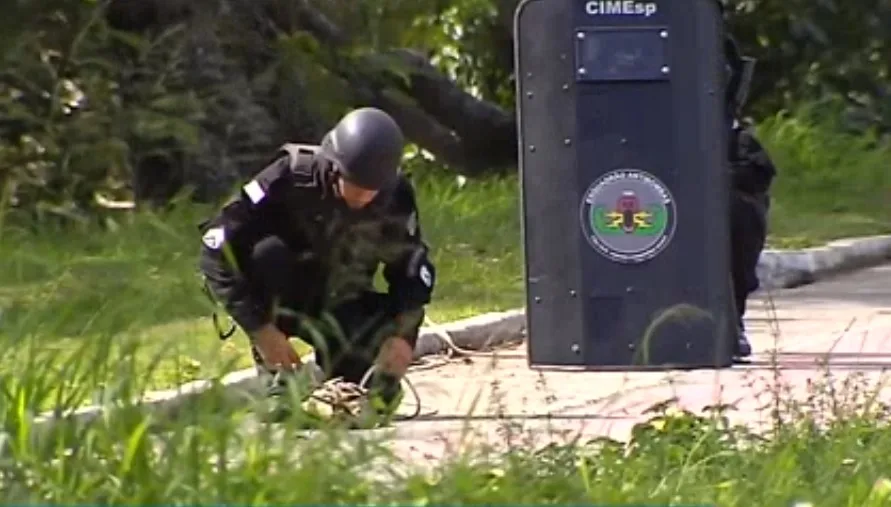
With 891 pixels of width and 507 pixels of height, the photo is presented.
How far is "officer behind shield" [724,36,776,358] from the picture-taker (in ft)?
29.1

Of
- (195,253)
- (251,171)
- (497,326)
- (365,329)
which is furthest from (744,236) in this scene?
(251,171)

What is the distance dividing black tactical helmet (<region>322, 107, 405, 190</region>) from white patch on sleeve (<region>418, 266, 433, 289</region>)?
1.08ft

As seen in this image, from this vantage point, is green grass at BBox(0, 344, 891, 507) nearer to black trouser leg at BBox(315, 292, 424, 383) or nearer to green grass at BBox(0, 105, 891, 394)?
green grass at BBox(0, 105, 891, 394)

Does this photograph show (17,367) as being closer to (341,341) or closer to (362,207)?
(341,341)

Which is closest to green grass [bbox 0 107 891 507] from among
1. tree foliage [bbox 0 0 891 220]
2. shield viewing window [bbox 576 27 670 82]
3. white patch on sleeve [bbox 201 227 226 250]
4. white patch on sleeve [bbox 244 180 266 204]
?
white patch on sleeve [bbox 201 227 226 250]

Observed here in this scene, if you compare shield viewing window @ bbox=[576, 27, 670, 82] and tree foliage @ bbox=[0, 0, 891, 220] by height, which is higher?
shield viewing window @ bbox=[576, 27, 670, 82]

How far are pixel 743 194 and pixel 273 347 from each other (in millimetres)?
2719

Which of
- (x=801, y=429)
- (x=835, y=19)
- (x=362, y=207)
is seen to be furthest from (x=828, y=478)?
(x=835, y=19)

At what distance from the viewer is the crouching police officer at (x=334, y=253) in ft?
22.5

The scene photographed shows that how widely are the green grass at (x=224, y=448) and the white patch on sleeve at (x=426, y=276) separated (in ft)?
2.25

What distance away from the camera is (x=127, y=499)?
14.6 feet

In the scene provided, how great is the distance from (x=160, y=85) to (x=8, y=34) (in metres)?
1.15

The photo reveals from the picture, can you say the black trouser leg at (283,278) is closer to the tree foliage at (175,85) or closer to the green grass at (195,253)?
the green grass at (195,253)

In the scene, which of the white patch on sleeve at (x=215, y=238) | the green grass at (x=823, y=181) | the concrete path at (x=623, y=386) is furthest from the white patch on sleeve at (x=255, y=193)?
the green grass at (x=823, y=181)
